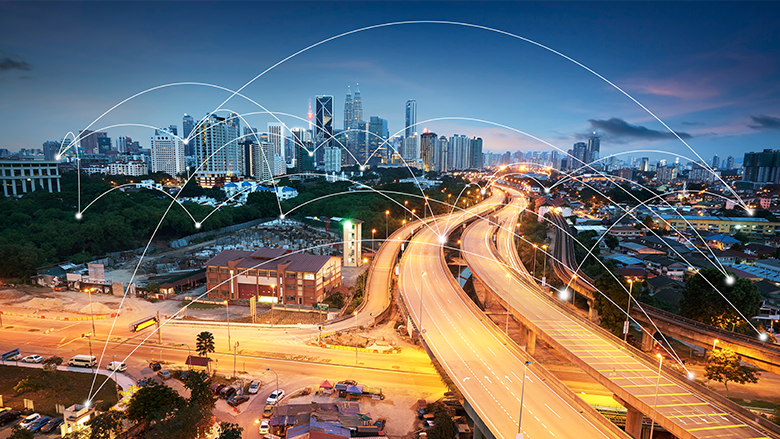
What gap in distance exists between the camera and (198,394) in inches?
749

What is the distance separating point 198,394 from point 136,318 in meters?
19.1

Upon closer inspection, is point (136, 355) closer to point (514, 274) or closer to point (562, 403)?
point (562, 403)

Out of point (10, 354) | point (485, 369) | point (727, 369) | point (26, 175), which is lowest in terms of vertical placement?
point (10, 354)

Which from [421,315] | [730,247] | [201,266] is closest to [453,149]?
[730,247]

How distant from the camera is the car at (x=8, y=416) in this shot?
19513mm

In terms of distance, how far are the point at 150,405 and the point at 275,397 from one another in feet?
19.6

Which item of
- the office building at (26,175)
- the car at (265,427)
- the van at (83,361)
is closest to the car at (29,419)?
the van at (83,361)

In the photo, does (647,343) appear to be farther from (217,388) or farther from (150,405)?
(150,405)

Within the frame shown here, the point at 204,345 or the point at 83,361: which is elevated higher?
the point at 204,345

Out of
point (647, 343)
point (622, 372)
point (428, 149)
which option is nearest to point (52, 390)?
point (622, 372)

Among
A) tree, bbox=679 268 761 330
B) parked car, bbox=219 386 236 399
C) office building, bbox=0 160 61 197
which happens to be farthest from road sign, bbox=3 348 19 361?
office building, bbox=0 160 61 197

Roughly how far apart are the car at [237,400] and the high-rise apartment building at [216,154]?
10669cm

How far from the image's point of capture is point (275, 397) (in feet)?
70.1

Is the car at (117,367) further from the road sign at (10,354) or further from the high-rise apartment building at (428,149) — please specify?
the high-rise apartment building at (428,149)
